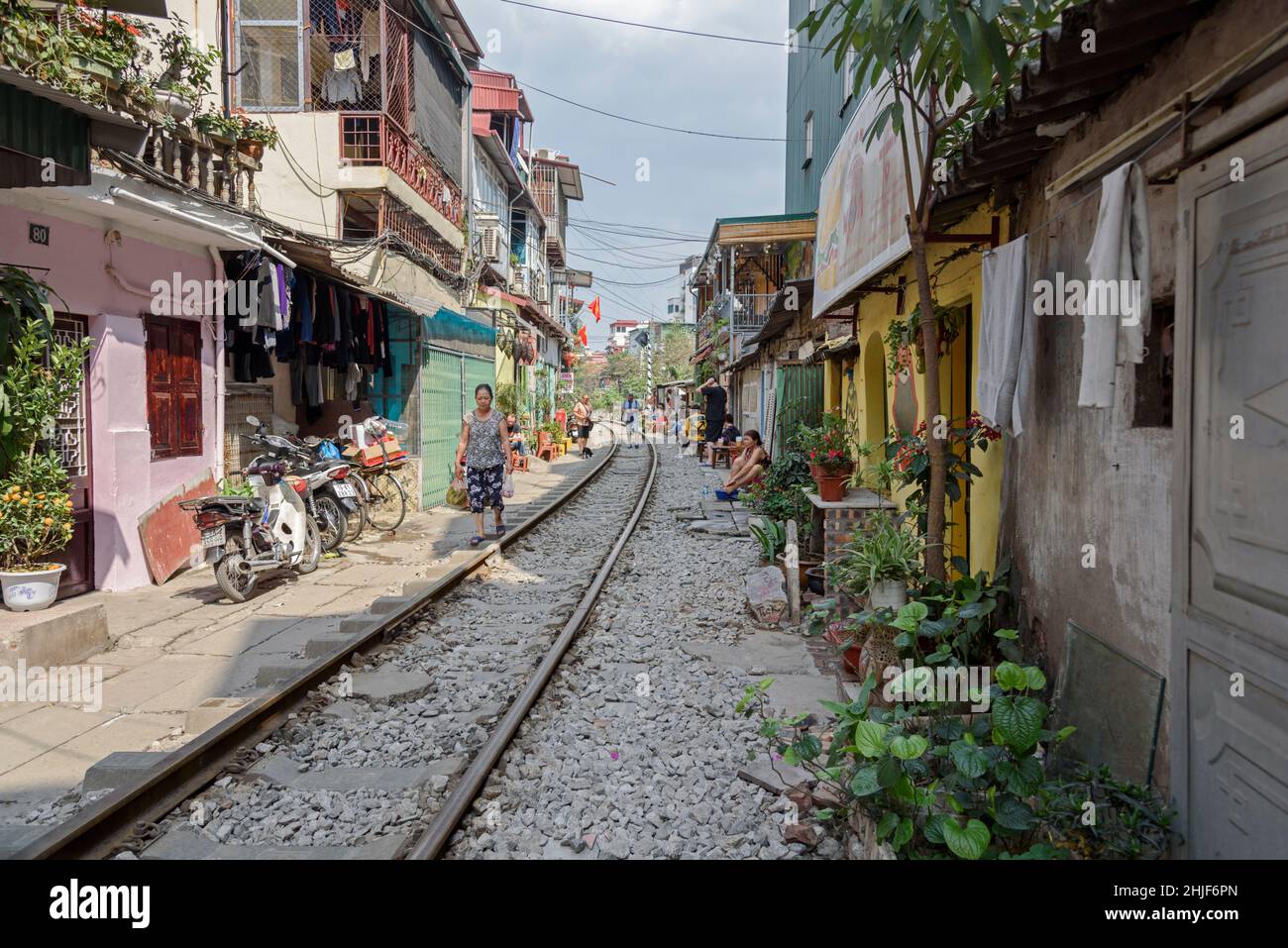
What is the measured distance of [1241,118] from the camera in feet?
8.99

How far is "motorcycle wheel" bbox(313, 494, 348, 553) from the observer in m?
9.84

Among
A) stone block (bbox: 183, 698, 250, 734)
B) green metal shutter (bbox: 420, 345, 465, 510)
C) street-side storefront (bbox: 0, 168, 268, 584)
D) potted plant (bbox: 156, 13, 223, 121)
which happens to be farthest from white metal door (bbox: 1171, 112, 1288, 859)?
green metal shutter (bbox: 420, 345, 465, 510)

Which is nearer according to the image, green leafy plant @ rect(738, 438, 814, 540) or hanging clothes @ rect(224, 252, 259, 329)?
hanging clothes @ rect(224, 252, 259, 329)

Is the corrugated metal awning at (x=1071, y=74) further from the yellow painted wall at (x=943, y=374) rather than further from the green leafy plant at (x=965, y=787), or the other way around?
the green leafy plant at (x=965, y=787)

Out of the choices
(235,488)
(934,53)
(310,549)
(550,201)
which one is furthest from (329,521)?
(550,201)

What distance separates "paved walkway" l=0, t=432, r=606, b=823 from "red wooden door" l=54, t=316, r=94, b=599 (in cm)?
22

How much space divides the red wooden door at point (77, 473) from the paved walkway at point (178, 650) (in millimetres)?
219

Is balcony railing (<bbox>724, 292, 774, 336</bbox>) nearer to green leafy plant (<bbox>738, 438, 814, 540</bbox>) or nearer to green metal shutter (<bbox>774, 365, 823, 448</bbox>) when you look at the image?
green metal shutter (<bbox>774, 365, 823, 448</bbox>)

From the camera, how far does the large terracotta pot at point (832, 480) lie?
7980mm

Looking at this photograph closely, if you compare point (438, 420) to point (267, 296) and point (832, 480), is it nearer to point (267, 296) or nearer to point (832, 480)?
point (267, 296)

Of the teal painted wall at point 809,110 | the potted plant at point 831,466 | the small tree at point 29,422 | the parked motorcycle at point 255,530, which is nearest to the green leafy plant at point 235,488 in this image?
the parked motorcycle at point 255,530

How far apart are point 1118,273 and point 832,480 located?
468cm

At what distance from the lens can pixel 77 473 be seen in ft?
24.7
